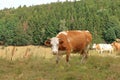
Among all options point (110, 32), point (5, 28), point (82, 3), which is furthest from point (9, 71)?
point (82, 3)

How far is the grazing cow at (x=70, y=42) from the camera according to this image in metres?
13.2

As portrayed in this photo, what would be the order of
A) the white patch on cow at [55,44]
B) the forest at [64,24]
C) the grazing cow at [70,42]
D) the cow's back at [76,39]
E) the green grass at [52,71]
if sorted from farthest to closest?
1. the forest at [64,24]
2. the cow's back at [76,39]
3. the grazing cow at [70,42]
4. the white patch on cow at [55,44]
5. the green grass at [52,71]

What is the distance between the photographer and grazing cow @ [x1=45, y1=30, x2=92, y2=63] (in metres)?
13.2

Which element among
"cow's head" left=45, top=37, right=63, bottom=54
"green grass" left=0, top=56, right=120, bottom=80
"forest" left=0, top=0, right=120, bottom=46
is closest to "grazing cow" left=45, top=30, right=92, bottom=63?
"cow's head" left=45, top=37, right=63, bottom=54

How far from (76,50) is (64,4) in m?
164

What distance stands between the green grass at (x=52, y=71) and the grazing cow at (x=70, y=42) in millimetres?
895

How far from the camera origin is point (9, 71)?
10586 mm

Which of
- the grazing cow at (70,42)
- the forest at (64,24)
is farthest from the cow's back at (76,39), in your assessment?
the forest at (64,24)

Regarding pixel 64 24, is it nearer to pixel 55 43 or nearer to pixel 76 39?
pixel 76 39

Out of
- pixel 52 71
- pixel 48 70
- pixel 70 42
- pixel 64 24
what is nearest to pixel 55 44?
pixel 70 42

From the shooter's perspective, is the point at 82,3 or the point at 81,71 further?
the point at 82,3

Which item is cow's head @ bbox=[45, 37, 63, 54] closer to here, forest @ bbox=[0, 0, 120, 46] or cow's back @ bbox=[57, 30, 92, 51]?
cow's back @ bbox=[57, 30, 92, 51]

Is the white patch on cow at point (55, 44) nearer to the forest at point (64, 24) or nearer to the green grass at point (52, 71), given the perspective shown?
the green grass at point (52, 71)

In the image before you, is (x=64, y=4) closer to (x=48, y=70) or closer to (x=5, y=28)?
(x=5, y=28)
